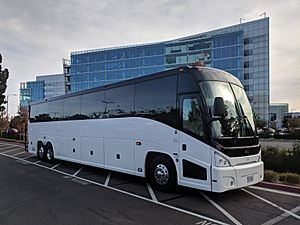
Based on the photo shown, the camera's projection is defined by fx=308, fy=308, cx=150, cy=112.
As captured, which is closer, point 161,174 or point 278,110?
point 161,174

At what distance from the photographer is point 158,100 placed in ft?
30.9

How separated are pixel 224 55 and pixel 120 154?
76302 millimetres

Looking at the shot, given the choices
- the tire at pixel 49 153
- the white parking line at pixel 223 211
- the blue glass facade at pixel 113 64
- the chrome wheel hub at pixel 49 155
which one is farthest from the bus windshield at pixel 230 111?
the blue glass facade at pixel 113 64

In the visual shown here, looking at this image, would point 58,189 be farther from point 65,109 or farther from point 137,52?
point 137,52

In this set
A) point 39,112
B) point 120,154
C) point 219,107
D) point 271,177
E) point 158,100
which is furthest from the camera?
point 39,112

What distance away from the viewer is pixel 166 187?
872cm

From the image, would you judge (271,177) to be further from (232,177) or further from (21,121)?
(21,121)

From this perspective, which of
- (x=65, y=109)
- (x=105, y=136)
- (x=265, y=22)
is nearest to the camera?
(x=105, y=136)

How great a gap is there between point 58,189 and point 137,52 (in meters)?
85.9

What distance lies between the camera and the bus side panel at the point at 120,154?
10398 millimetres

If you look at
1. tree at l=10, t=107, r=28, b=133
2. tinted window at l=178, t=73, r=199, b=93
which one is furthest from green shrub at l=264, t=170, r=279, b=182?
tree at l=10, t=107, r=28, b=133

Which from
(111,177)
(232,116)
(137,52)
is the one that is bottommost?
(111,177)

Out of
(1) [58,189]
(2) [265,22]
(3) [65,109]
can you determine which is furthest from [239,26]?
(1) [58,189]

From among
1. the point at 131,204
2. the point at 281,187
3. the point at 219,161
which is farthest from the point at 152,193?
the point at 281,187
